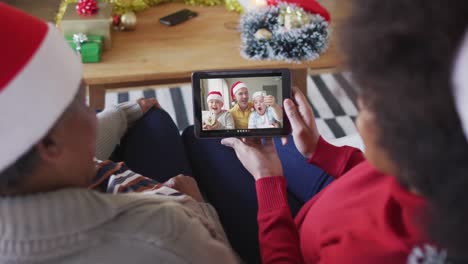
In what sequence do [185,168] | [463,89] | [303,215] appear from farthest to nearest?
[185,168] → [303,215] → [463,89]

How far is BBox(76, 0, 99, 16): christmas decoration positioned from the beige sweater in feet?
3.31

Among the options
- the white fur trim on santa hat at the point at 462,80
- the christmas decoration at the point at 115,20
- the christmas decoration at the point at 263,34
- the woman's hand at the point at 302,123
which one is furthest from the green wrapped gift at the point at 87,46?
the white fur trim on santa hat at the point at 462,80

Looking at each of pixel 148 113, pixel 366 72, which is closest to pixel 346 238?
pixel 366 72

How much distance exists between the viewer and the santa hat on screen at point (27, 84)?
0.55m

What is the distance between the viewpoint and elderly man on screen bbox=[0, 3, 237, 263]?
0.56 m

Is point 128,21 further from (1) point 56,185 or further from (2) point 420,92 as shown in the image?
(2) point 420,92

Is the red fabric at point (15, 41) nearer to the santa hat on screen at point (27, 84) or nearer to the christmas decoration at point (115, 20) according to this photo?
the santa hat on screen at point (27, 84)

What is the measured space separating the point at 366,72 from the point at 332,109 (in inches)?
65.2

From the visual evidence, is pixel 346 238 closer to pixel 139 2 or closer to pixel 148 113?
pixel 148 113

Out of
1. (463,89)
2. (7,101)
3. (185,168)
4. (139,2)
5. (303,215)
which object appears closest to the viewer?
(463,89)

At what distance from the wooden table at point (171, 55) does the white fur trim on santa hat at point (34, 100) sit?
0.85 m

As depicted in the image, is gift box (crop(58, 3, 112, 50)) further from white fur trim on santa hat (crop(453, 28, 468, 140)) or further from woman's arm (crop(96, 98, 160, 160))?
white fur trim on santa hat (crop(453, 28, 468, 140))

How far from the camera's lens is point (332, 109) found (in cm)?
212

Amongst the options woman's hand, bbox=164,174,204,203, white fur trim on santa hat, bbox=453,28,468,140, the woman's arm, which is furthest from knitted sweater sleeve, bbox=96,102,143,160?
white fur trim on santa hat, bbox=453,28,468,140
